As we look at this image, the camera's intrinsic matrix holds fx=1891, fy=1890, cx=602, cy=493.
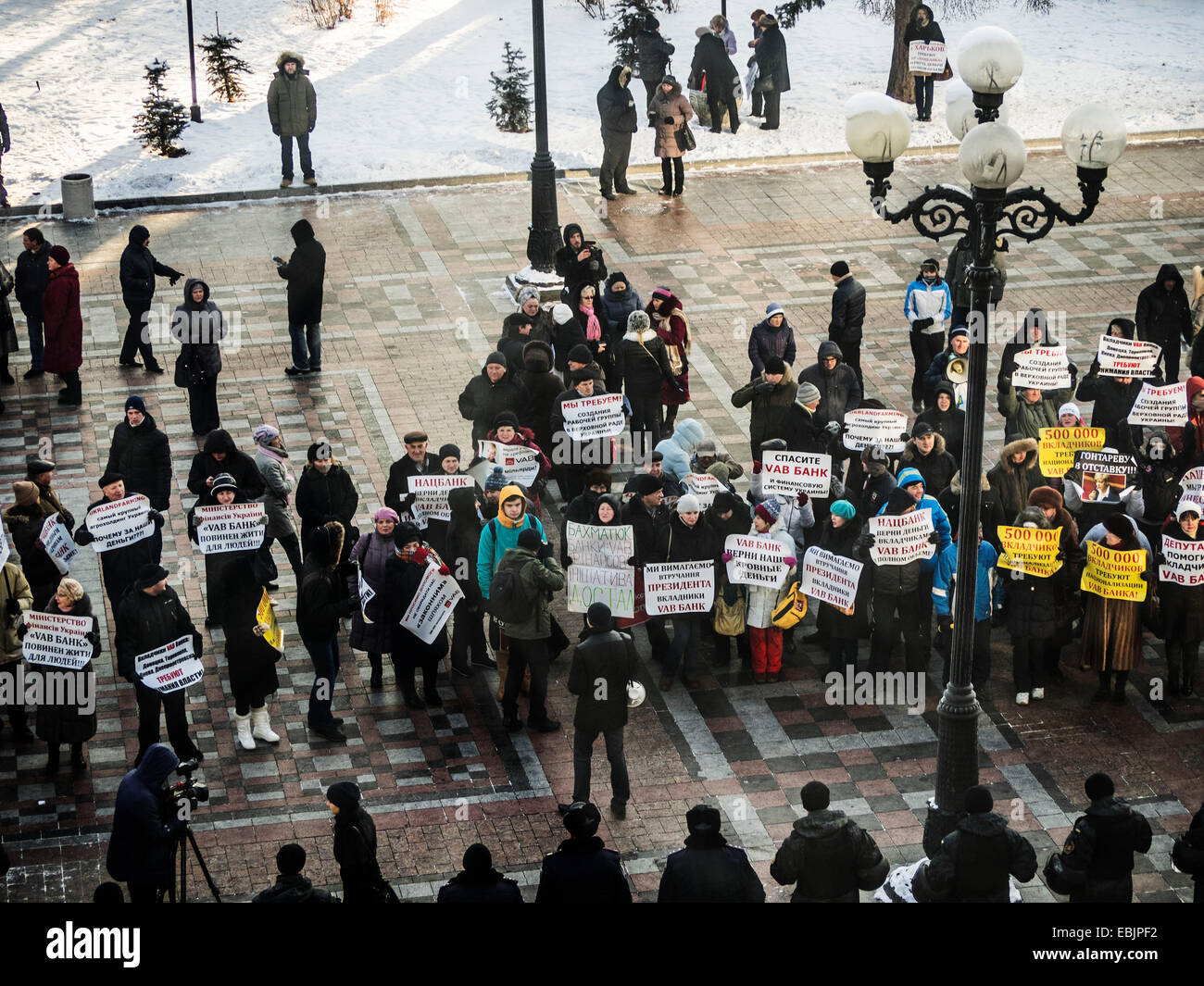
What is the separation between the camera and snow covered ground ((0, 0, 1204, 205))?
27.1m

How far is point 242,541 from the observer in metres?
14.0

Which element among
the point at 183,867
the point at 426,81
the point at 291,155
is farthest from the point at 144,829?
the point at 426,81

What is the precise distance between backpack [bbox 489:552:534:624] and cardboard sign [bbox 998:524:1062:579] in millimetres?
3481

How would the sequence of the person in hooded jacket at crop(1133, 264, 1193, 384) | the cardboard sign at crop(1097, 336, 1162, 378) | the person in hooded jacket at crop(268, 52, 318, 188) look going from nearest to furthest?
the cardboard sign at crop(1097, 336, 1162, 378), the person in hooded jacket at crop(1133, 264, 1193, 384), the person in hooded jacket at crop(268, 52, 318, 188)

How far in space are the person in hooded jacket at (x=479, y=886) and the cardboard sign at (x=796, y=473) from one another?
5751 millimetres

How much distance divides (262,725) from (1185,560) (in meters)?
6.66

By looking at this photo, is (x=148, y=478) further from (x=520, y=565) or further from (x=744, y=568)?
(x=744, y=568)

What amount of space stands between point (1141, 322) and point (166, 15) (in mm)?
20152

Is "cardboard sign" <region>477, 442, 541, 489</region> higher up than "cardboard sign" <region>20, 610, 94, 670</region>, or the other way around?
"cardboard sign" <region>477, 442, 541, 489</region>

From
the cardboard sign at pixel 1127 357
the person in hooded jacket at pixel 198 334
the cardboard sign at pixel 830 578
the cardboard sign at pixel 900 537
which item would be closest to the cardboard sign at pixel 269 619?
the cardboard sign at pixel 830 578

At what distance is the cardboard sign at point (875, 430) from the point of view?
609 inches

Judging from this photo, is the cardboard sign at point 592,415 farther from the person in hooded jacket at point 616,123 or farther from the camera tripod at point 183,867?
the person in hooded jacket at point 616,123

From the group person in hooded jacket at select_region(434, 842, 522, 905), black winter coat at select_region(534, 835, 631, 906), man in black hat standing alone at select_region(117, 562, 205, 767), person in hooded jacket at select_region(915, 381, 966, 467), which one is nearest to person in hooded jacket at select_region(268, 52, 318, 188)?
person in hooded jacket at select_region(915, 381, 966, 467)

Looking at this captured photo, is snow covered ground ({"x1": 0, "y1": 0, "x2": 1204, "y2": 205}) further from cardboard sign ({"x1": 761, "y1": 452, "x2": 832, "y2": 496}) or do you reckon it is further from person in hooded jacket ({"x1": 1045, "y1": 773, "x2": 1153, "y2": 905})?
person in hooded jacket ({"x1": 1045, "y1": 773, "x2": 1153, "y2": 905})
